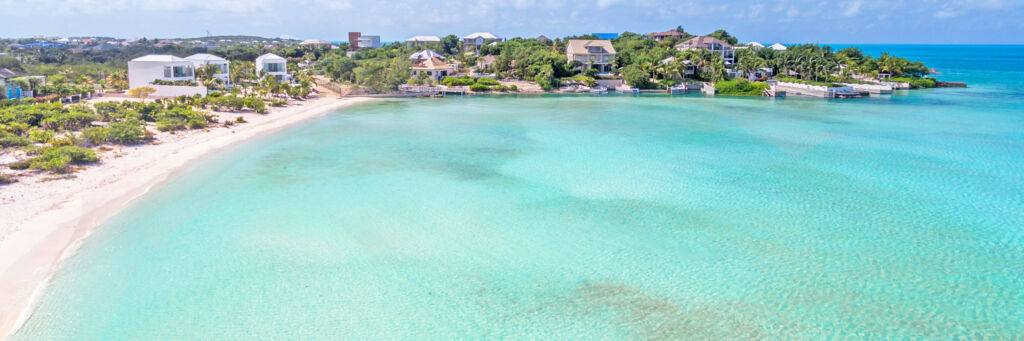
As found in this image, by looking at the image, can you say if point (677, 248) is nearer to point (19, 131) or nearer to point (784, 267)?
point (784, 267)

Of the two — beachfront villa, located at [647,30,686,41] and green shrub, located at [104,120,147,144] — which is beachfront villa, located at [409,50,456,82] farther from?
beachfront villa, located at [647,30,686,41]

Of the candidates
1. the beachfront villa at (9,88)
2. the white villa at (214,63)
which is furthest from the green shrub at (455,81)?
the beachfront villa at (9,88)

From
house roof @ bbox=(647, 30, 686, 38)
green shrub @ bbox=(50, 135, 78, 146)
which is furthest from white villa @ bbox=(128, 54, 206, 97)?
house roof @ bbox=(647, 30, 686, 38)

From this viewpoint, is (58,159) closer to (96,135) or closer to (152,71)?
(96,135)

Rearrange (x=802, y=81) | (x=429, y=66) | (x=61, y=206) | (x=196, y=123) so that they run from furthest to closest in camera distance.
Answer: (x=429, y=66)
(x=802, y=81)
(x=196, y=123)
(x=61, y=206)

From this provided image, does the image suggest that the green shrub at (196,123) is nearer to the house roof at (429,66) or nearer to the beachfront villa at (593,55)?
the house roof at (429,66)

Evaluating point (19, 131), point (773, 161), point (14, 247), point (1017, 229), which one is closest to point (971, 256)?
point (1017, 229)

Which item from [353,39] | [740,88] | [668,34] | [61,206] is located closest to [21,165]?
[61,206]
